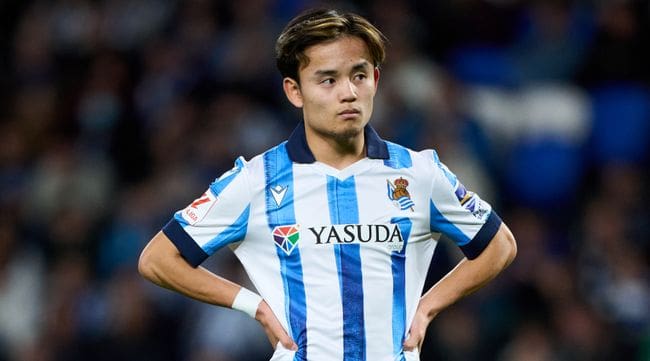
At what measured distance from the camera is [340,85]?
5.22m

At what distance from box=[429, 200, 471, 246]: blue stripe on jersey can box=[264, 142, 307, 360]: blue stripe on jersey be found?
1.78 feet

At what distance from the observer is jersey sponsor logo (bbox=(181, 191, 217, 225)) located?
17.6 ft

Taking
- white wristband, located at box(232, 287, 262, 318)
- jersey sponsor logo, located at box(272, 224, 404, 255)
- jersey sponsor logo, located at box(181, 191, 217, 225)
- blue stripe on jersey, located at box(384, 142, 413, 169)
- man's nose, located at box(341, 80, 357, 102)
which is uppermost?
man's nose, located at box(341, 80, 357, 102)

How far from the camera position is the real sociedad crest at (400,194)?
5.32m

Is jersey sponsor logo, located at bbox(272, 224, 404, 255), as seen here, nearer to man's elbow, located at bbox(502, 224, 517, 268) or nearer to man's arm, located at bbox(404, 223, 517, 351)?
man's arm, located at bbox(404, 223, 517, 351)

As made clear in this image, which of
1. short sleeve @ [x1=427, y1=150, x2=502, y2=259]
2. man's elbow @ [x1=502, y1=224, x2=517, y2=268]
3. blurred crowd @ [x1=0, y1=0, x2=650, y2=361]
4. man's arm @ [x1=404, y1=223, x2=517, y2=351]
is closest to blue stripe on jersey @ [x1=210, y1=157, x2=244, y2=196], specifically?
short sleeve @ [x1=427, y1=150, x2=502, y2=259]

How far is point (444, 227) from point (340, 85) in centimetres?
70

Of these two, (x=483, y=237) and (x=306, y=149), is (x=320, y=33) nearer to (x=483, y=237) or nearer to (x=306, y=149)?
(x=306, y=149)

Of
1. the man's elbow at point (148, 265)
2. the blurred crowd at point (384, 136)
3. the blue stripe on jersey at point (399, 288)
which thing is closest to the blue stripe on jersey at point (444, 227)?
the blue stripe on jersey at point (399, 288)

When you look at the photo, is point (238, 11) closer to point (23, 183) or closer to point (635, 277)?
point (23, 183)

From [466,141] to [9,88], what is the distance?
4.34 metres

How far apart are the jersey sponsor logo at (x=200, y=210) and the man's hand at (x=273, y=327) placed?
0.41m

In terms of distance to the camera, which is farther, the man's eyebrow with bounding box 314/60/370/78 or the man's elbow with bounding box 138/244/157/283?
the man's elbow with bounding box 138/244/157/283

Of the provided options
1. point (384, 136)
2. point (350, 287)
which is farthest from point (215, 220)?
point (384, 136)
